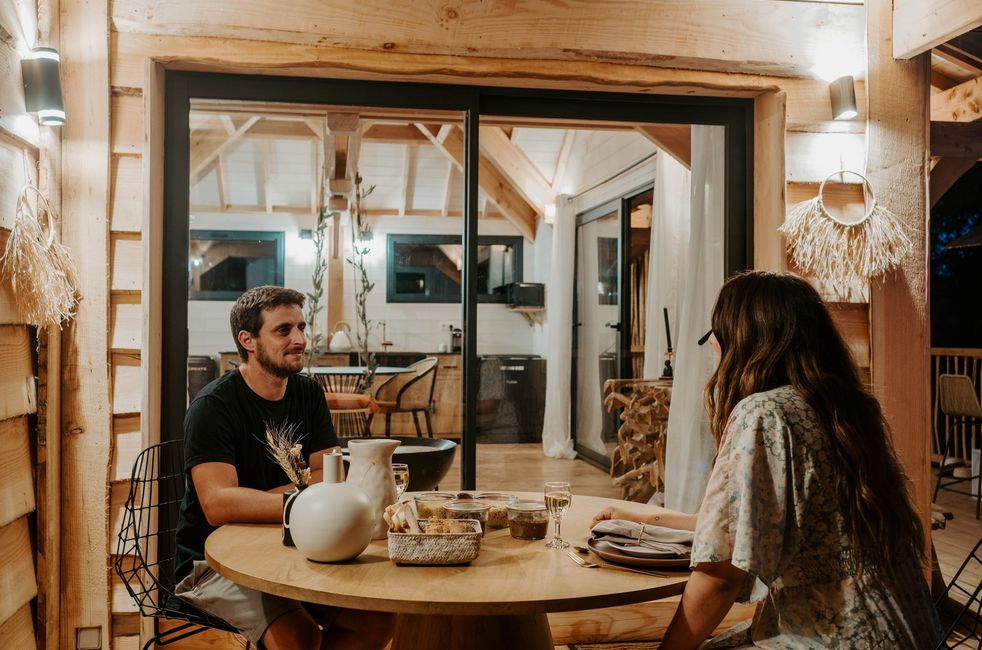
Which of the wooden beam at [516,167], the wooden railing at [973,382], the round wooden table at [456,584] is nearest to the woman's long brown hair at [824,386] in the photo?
the round wooden table at [456,584]

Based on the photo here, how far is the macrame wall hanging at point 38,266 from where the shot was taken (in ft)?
7.29

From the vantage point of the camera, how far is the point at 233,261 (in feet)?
14.0

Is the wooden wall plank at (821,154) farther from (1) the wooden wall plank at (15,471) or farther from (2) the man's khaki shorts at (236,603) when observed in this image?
(1) the wooden wall plank at (15,471)

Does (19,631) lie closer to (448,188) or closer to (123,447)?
(123,447)

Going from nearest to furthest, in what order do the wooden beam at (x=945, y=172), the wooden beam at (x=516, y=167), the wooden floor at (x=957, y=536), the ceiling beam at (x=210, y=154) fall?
the ceiling beam at (x=210, y=154) < the wooden beam at (x=516, y=167) < the wooden floor at (x=957, y=536) < the wooden beam at (x=945, y=172)

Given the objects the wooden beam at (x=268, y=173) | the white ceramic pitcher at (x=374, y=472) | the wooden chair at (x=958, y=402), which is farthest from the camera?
the wooden chair at (x=958, y=402)

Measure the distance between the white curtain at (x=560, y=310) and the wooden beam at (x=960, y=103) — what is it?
2395mm

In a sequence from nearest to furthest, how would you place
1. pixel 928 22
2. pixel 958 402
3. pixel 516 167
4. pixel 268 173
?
pixel 928 22 < pixel 516 167 < pixel 268 173 < pixel 958 402

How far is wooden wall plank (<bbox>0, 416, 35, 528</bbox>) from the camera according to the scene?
2.23 metres

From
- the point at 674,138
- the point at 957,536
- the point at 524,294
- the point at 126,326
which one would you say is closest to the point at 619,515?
the point at 126,326

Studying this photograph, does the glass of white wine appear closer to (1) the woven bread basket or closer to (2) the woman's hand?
(1) the woven bread basket

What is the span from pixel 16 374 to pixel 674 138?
284 cm

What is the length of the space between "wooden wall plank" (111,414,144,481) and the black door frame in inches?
5.0

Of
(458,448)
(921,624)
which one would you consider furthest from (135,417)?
(921,624)
